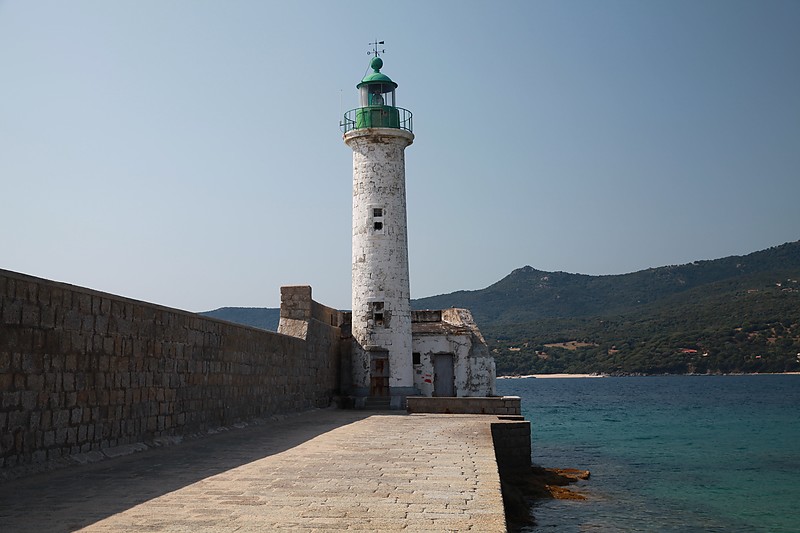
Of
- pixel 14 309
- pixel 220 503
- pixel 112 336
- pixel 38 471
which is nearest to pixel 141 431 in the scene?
pixel 112 336

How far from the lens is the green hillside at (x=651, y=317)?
307 ft

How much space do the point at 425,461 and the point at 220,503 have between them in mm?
3325

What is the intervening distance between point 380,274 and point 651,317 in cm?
10542

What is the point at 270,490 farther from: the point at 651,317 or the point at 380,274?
the point at 651,317

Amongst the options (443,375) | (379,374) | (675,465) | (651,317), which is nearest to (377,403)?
(379,374)

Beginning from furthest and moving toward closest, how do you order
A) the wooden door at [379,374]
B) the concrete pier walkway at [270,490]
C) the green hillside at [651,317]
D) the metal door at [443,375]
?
the green hillside at [651,317]
the metal door at [443,375]
the wooden door at [379,374]
the concrete pier walkway at [270,490]

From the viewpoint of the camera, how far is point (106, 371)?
909 cm

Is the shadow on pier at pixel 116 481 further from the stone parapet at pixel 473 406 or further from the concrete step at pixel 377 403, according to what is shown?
the concrete step at pixel 377 403

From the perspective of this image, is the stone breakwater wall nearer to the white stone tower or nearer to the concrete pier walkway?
the concrete pier walkway

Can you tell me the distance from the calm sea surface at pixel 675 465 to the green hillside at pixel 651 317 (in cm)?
4158

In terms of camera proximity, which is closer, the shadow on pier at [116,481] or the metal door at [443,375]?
the shadow on pier at [116,481]

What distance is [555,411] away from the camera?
52594 mm

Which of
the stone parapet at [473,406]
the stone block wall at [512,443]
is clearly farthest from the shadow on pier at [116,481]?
the stone parapet at [473,406]

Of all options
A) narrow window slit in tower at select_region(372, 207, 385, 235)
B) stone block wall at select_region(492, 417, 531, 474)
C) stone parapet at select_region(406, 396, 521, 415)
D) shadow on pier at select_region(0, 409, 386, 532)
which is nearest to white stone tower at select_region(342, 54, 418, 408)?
narrow window slit in tower at select_region(372, 207, 385, 235)
